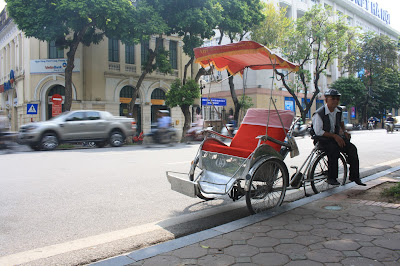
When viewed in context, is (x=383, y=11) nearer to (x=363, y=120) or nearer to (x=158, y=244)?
(x=363, y=120)

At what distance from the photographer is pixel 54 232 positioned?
3770mm

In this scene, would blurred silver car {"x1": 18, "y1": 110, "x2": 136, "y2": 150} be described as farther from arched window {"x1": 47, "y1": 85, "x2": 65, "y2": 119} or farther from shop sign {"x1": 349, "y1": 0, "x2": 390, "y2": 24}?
shop sign {"x1": 349, "y1": 0, "x2": 390, "y2": 24}

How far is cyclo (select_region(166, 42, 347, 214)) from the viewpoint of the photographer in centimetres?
420

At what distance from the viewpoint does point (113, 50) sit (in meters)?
25.5

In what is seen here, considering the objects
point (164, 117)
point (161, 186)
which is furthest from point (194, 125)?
point (161, 186)

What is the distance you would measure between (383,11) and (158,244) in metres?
68.9

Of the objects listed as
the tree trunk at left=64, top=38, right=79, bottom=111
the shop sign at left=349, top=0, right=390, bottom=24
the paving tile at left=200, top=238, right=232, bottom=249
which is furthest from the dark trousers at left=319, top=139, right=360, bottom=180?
the shop sign at left=349, top=0, right=390, bottom=24

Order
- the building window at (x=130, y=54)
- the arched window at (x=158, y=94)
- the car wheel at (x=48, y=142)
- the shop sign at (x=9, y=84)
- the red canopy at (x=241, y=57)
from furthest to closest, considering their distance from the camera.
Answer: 1. the arched window at (x=158, y=94)
2. the shop sign at (x=9, y=84)
3. the building window at (x=130, y=54)
4. the car wheel at (x=48, y=142)
5. the red canopy at (x=241, y=57)

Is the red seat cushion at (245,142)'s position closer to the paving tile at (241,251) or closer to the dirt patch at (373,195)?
the dirt patch at (373,195)

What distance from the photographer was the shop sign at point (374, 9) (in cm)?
5231

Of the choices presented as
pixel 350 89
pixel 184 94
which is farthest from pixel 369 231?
pixel 350 89

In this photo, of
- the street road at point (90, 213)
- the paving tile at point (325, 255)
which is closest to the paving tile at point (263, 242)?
the paving tile at point (325, 255)

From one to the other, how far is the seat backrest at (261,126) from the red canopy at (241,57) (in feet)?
2.29

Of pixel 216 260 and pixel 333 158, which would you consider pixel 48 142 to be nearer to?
pixel 333 158
